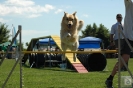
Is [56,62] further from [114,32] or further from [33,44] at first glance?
[114,32]

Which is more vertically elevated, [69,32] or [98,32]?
[98,32]

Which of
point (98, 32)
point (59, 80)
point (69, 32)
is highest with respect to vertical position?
point (98, 32)

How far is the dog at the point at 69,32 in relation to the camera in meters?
10.3

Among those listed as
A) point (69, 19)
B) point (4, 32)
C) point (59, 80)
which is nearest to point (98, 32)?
point (4, 32)

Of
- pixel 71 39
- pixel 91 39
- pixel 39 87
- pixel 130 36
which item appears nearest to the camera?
pixel 130 36

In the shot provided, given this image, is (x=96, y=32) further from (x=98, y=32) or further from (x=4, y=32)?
(x=4, y=32)

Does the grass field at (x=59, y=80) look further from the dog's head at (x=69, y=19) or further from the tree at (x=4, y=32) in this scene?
the tree at (x=4, y=32)

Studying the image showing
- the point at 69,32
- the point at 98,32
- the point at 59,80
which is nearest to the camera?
the point at 59,80

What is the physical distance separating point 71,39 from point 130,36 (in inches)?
201

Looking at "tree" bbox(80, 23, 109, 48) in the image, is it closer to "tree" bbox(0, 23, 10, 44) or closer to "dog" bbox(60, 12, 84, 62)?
"tree" bbox(0, 23, 10, 44)

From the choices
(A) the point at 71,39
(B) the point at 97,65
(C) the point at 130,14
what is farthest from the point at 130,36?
(B) the point at 97,65

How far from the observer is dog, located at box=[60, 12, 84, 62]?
1030cm

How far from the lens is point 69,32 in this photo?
34.3 ft

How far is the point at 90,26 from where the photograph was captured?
6041 cm
